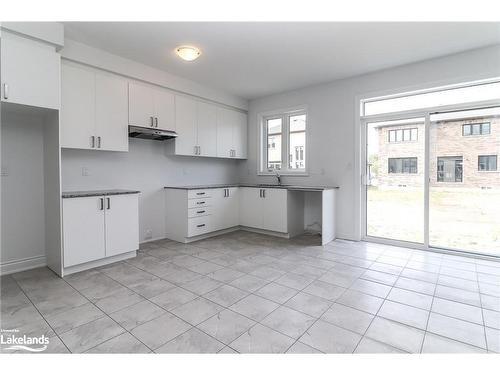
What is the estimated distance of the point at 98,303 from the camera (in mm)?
2254

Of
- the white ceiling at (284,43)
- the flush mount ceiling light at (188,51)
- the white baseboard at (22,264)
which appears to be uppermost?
the white ceiling at (284,43)

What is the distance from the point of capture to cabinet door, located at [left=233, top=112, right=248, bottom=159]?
18.1 ft

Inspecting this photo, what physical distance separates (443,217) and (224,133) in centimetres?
396

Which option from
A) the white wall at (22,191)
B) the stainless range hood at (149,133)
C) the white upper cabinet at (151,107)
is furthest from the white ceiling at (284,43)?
the white wall at (22,191)

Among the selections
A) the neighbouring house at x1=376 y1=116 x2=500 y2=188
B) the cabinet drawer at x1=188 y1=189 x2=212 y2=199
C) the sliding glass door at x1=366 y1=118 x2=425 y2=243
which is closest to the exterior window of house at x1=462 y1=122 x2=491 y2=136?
the neighbouring house at x1=376 y1=116 x2=500 y2=188

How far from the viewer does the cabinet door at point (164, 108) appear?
13.1 feet

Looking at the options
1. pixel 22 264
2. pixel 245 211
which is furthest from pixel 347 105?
pixel 22 264

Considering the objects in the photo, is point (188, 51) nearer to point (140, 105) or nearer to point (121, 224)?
point (140, 105)

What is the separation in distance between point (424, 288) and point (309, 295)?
1.19 meters

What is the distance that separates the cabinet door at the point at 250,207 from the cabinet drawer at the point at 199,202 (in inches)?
32.3

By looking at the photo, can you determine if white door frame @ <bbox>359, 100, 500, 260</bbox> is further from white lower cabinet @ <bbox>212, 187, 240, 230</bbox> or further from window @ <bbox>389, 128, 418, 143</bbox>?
white lower cabinet @ <bbox>212, 187, 240, 230</bbox>

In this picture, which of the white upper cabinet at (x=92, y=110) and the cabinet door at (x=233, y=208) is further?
the cabinet door at (x=233, y=208)

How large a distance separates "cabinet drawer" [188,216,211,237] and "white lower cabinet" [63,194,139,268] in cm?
92

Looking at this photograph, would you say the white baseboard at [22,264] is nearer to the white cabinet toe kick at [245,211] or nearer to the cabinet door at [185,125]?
the white cabinet toe kick at [245,211]
